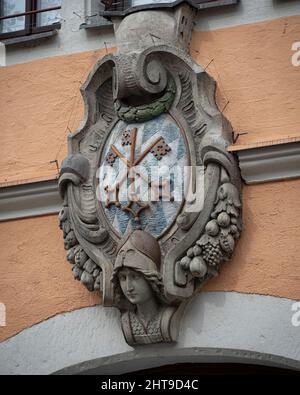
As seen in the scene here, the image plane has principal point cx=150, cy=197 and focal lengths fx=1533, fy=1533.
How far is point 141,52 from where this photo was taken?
8117 millimetres

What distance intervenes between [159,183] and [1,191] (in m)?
1.05

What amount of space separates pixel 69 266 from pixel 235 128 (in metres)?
1.21

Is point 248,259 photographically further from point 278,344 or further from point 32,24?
point 32,24

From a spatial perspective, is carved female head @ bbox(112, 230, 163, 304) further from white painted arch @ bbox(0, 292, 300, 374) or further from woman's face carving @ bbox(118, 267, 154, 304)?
white painted arch @ bbox(0, 292, 300, 374)

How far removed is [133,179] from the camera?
26.6 feet

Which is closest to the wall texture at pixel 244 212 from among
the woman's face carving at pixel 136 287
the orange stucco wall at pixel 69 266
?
the orange stucco wall at pixel 69 266

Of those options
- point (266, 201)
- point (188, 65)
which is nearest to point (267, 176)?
point (266, 201)

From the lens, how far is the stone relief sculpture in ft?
25.9

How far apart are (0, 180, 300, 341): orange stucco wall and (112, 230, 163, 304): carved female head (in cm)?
31

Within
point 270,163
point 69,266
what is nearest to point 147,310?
point 69,266

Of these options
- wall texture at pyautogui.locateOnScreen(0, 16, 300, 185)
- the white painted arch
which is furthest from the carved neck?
wall texture at pyautogui.locateOnScreen(0, 16, 300, 185)

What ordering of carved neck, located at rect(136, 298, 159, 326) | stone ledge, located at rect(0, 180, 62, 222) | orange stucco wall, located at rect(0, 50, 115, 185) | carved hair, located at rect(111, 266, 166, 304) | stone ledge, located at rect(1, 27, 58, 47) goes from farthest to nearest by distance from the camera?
stone ledge, located at rect(1, 27, 58, 47) < orange stucco wall, located at rect(0, 50, 115, 185) < stone ledge, located at rect(0, 180, 62, 222) < carved neck, located at rect(136, 298, 159, 326) < carved hair, located at rect(111, 266, 166, 304)

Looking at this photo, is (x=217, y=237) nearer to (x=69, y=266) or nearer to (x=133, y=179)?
(x=133, y=179)

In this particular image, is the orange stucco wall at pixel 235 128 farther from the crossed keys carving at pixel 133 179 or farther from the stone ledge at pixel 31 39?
the crossed keys carving at pixel 133 179
